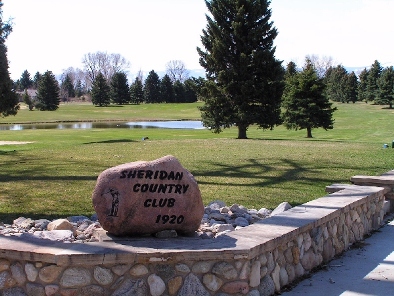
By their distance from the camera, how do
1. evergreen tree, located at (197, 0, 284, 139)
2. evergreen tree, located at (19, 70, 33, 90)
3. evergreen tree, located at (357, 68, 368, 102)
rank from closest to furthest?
evergreen tree, located at (197, 0, 284, 139) < evergreen tree, located at (357, 68, 368, 102) < evergreen tree, located at (19, 70, 33, 90)

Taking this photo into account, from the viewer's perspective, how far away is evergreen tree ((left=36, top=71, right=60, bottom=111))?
81438 millimetres

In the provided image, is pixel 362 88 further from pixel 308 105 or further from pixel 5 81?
pixel 5 81

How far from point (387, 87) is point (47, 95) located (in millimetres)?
52217

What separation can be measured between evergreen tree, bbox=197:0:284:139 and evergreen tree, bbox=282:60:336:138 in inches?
275

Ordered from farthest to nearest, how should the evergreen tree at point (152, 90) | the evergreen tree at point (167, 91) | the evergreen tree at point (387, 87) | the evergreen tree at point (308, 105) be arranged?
1. the evergreen tree at point (152, 90)
2. the evergreen tree at point (167, 91)
3. the evergreen tree at point (387, 87)
4. the evergreen tree at point (308, 105)

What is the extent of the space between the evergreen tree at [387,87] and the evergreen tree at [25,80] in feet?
300

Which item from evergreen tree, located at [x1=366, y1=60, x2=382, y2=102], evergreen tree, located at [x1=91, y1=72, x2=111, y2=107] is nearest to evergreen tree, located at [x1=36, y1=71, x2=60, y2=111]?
evergreen tree, located at [x1=91, y1=72, x2=111, y2=107]

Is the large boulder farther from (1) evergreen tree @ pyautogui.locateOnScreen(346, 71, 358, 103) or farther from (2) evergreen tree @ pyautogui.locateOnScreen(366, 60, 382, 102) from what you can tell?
(1) evergreen tree @ pyautogui.locateOnScreen(346, 71, 358, 103)

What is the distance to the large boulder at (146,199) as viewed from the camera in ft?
16.1

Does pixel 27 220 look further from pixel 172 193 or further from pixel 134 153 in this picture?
pixel 134 153

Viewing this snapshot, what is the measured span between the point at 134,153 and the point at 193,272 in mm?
11536

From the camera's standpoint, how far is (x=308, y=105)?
33312 mm

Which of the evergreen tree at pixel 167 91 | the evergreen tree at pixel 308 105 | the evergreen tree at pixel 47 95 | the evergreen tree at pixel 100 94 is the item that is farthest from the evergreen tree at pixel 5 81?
the evergreen tree at pixel 167 91

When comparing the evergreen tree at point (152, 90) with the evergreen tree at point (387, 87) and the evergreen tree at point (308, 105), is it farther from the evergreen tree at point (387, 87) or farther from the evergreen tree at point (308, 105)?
the evergreen tree at point (308, 105)
